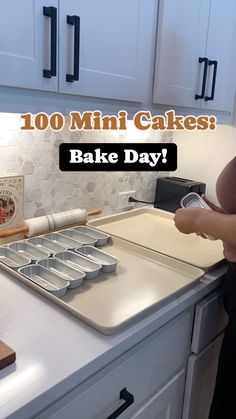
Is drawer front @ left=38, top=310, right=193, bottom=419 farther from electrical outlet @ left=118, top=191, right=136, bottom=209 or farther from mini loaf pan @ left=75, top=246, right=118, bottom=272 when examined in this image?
electrical outlet @ left=118, top=191, right=136, bottom=209

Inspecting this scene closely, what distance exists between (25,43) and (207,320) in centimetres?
88

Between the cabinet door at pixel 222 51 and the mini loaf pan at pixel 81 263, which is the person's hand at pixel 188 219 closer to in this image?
the mini loaf pan at pixel 81 263

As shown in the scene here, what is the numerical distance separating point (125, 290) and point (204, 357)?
15.3 inches

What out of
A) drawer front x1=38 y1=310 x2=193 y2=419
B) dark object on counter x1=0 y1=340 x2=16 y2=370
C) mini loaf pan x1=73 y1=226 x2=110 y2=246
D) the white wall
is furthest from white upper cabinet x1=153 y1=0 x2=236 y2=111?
dark object on counter x1=0 y1=340 x2=16 y2=370

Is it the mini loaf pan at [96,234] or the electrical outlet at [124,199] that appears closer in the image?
the mini loaf pan at [96,234]

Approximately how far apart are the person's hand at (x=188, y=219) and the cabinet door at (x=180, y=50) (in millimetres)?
374

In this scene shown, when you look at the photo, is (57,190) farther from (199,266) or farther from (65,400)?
(65,400)

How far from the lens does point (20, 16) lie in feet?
2.20

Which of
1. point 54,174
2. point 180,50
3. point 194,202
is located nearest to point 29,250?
point 54,174

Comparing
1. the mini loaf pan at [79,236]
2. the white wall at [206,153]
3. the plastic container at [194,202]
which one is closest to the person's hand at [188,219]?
the plastic container at [194,202]

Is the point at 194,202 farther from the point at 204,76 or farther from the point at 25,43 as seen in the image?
the point at 25,43

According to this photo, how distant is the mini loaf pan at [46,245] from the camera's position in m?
1.06

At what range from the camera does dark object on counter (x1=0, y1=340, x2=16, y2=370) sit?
58cm

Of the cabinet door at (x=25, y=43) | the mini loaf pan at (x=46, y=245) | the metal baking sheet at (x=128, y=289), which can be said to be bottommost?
the metal baking sheet at (x=128, y=289)
